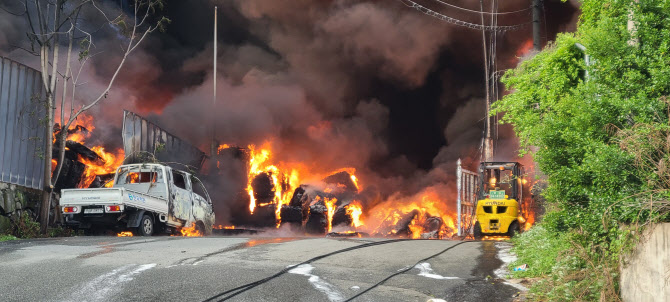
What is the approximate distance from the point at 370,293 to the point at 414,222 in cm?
2058

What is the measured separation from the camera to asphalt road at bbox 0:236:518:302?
687cm

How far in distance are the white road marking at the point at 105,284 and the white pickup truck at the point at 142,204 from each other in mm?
7277

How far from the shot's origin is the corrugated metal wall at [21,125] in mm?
16969

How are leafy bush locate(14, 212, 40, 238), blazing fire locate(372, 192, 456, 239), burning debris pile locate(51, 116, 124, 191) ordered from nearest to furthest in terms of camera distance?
leafy bush locate(14, 212, 40, 238)
burning debris pile locate(51, 116, 124, 191)
blazing fire locate(372, 192, 456, 239)

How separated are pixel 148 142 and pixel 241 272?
1371 centimetres

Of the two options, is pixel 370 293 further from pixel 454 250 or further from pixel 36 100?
pixel 36 100

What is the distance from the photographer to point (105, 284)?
23.6 feet

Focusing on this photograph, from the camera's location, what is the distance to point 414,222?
27.3 meters

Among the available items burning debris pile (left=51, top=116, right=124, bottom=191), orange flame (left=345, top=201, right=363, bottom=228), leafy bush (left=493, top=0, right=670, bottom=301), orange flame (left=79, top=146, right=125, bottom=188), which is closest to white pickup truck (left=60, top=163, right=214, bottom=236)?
burning debris pile (left=51, top=116, right=124, bottom=191)

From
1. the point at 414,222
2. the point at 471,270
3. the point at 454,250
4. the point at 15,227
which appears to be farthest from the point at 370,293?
the point at 414,222

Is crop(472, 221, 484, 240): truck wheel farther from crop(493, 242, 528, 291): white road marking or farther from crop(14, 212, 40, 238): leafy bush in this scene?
crop(14, 212, 40, 238): leafy bush

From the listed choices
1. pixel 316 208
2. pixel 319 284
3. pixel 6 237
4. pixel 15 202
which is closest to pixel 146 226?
pixel 6 237

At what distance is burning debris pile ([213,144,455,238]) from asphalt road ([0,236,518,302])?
15.7 metres

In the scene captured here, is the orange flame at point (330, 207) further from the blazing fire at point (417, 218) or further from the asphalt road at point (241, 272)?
the asphalt road at point (241, 272)
